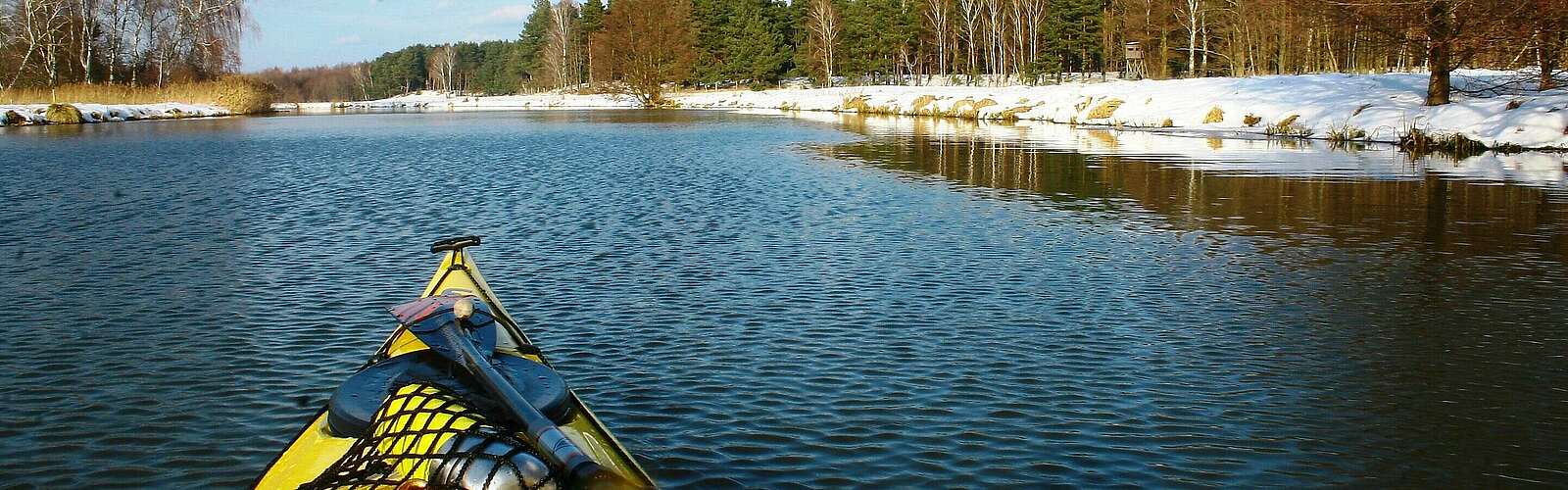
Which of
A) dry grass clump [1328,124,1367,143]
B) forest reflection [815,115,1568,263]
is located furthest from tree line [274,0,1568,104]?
forest reflection [815,115,1568,263]

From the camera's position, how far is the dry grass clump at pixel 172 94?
186ft

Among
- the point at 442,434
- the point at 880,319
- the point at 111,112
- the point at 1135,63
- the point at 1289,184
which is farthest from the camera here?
the point at 1135,63

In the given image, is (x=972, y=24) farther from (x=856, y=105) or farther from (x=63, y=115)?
Result: (x=63, y=115)

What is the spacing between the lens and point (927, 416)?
25.0 ft

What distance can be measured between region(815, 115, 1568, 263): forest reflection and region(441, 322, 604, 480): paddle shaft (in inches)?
447

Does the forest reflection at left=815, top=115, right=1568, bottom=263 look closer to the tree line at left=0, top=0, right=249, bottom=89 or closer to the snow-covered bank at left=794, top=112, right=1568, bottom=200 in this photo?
the snow-covered bank at left=794, top=112, right=1568, bottom=200

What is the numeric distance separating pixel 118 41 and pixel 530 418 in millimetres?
69741

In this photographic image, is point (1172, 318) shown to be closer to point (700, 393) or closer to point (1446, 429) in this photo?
point (1446, 429)

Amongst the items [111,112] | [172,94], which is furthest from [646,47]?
[111,112]

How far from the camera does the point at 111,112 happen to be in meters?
55.0

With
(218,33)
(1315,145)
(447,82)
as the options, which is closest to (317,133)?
(218,33)

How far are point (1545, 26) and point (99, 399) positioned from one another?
27.6 meters

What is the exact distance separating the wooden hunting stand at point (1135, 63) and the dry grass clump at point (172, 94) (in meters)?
50.0

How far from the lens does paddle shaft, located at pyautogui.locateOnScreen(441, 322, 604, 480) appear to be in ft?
15.0
